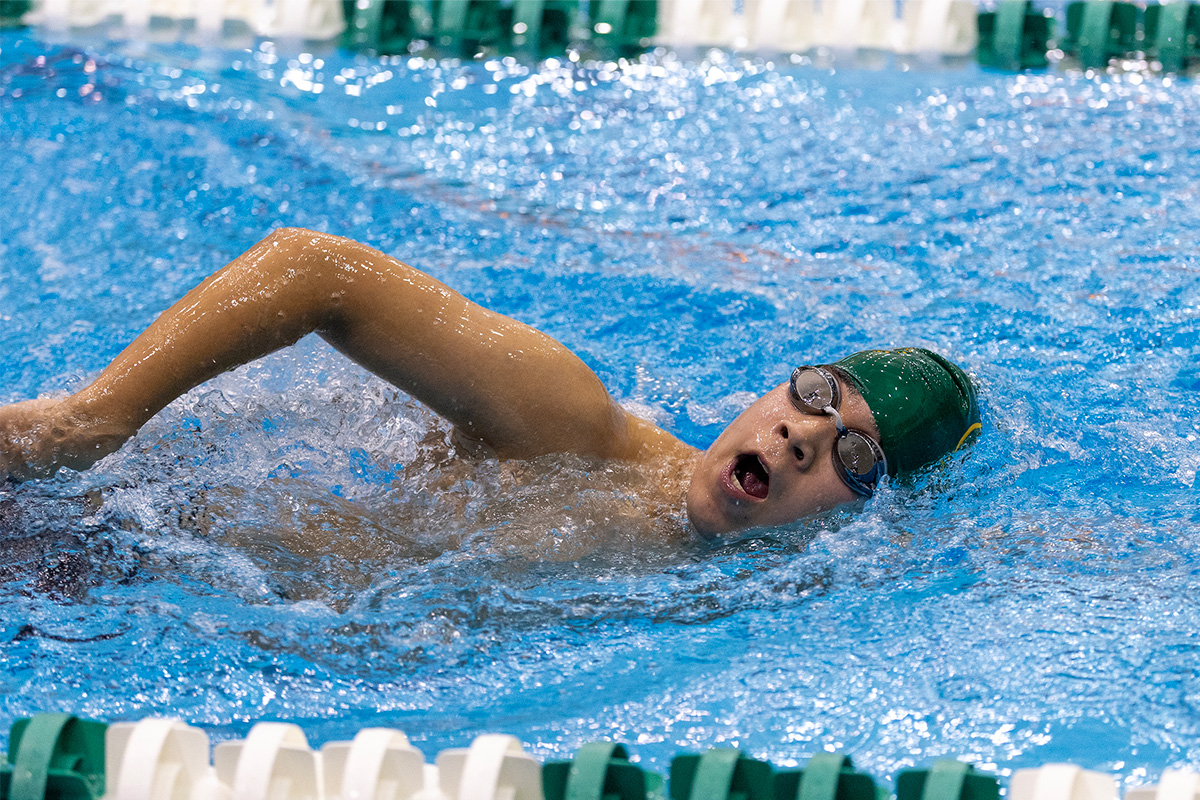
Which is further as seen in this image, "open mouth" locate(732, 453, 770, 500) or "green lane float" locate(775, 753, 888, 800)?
"open mouth" locate(732, 453, 770, 500)

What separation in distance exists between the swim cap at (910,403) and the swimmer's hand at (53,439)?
136cm

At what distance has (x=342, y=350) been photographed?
7.18 ft

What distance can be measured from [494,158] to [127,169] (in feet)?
4.05

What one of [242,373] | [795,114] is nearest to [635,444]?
[242,373]

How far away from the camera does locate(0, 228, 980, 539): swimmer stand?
2049 millimetres

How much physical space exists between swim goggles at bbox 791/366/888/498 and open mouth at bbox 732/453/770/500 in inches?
5.3

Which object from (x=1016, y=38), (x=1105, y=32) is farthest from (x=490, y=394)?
(x=1105, y=32)

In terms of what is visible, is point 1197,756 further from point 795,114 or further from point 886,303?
point 795,114

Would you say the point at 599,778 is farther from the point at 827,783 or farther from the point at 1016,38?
the point at 1016,38

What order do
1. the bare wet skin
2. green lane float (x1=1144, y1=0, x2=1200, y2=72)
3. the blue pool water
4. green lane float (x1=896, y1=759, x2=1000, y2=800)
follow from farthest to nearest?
green lane float (x1=1144, y1=0, x2=1200, y2=72)
the bare wet skin
the blue pool water
green lane float (x1=896, y1=759, x2=1000, y2=800)

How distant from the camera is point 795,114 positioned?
4.65 meters

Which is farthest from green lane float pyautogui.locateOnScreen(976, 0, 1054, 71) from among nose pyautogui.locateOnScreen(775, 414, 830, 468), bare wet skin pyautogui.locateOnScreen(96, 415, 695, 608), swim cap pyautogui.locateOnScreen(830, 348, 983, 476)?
bare wet skin pyautogui.locateOnScreen(96, 415, 695, 608)

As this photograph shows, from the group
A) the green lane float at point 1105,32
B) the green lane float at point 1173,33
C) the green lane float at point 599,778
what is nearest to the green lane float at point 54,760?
the green lane float at point 599,778

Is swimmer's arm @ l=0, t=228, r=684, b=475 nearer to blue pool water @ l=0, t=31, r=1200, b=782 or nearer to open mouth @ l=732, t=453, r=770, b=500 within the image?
blue pool water @ l=0, t=31, r=1200, b=782
